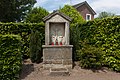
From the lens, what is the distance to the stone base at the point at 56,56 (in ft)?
32.6

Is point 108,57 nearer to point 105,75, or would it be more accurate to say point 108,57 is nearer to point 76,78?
point 105,75

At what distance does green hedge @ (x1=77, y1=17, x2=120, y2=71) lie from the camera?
384 inches

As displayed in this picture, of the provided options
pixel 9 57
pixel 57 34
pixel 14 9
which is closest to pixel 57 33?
pixel 57 34

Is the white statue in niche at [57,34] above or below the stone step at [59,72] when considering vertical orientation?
above

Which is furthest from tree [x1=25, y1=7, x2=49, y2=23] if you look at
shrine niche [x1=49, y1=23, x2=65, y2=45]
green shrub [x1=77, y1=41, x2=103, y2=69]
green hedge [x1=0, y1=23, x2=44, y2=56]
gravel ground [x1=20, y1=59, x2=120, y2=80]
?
green shrub [x1=77, y1=41, x2=103, y2=69]

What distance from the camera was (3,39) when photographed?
7.91 m

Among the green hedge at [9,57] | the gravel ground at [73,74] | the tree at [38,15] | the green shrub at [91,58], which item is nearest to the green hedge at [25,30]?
the gravel ground at [73,74]

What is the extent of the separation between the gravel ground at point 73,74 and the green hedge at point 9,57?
71 cm

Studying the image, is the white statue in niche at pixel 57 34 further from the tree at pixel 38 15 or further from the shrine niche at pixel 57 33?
the tree at pixel 38 15

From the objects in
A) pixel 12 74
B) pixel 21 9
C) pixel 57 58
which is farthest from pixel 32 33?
pixel 21 9

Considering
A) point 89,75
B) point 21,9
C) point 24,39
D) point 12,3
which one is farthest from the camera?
point 21,9

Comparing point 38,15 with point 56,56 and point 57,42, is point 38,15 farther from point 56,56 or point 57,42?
point 56,56

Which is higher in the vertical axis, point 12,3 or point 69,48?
point 12,3

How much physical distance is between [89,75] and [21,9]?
57.7ft
